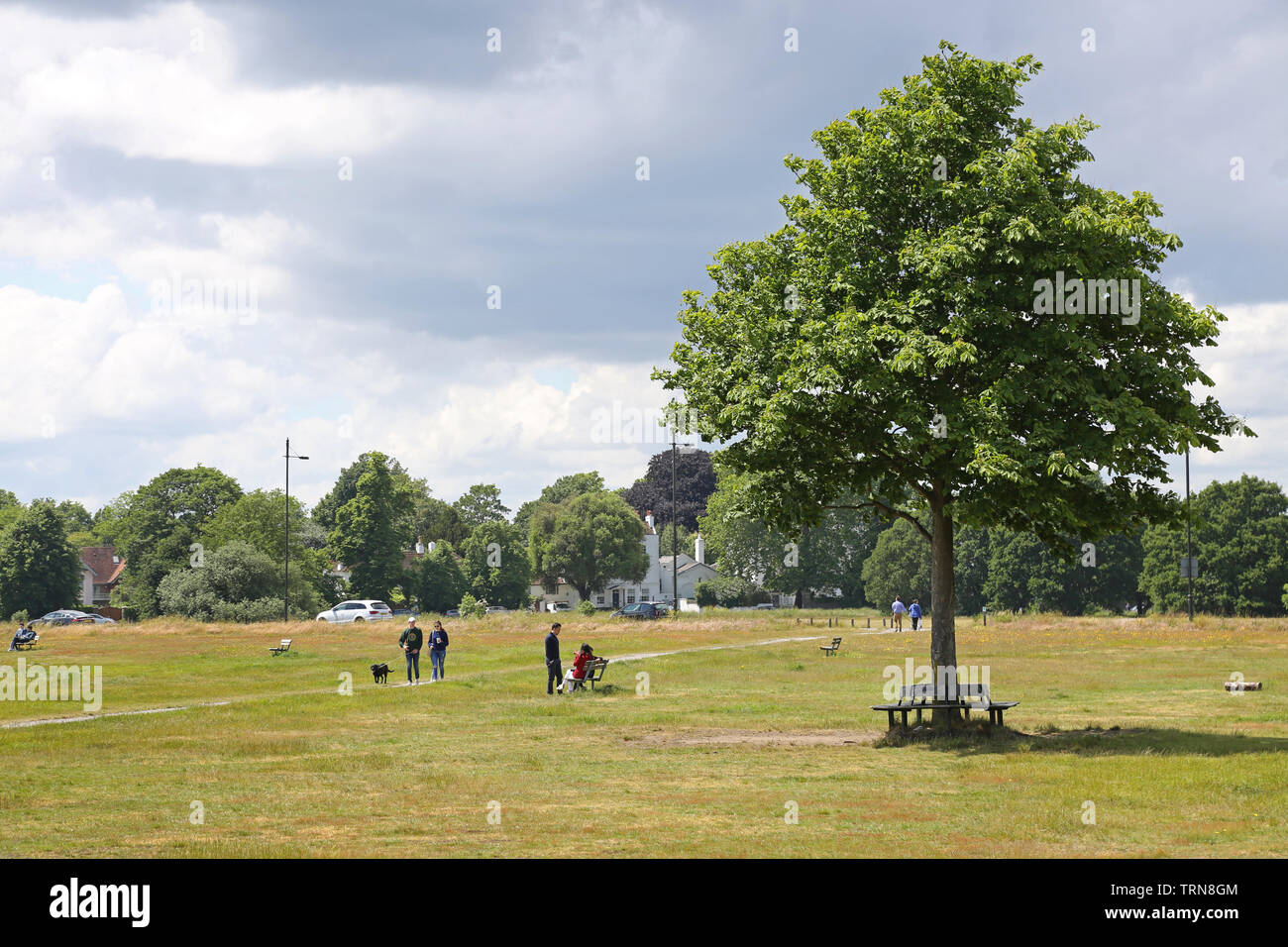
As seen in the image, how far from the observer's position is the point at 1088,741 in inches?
799

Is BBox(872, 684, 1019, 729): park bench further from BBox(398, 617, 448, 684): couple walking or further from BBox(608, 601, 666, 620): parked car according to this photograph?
BBox(608, 601, 666, 620): parked car

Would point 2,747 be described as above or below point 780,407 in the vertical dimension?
below

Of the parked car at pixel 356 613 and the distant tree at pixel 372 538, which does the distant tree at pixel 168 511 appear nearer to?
the distant tree at pixel 372 538

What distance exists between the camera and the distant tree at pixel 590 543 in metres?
116

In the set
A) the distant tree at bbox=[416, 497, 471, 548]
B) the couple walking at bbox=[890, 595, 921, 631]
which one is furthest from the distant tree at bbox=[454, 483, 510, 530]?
the couple walking at bbox=[890, 595, 921, 631]

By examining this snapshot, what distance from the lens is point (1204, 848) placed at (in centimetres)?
1123

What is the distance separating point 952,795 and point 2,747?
15800 millimetres

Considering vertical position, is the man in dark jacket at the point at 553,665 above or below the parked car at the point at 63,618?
above

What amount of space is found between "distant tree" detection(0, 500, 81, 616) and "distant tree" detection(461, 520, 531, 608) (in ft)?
116

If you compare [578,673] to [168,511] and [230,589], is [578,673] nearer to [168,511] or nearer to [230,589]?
[230,589]

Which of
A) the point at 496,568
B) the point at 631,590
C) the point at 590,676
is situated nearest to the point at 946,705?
the point at 590,676

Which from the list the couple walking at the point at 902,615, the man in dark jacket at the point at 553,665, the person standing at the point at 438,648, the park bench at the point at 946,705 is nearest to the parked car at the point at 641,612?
the couple walking at the point at 902,615
